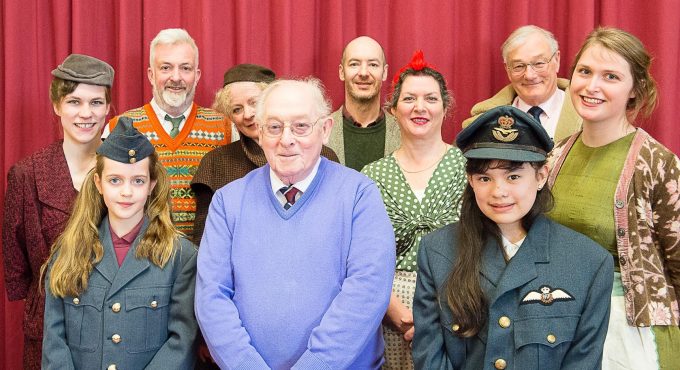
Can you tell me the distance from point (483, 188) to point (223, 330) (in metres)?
0.91

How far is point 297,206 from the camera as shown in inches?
86.9

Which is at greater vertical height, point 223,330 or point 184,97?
point 184,97

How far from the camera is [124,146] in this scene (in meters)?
2.39

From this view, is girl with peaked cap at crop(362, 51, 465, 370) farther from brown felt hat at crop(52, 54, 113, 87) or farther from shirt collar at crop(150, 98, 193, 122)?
brown felt hat at crop(52, 54, 113, 87)

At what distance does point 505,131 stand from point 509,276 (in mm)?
436

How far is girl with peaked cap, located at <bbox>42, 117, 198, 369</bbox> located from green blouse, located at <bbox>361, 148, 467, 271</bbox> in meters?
0.78

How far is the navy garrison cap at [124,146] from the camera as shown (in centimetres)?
238

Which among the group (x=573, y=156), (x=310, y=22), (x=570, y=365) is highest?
(x=310, y=22)

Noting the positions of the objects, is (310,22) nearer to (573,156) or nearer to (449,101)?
(449,101)

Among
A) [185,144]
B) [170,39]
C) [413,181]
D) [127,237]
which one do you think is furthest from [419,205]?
[170,39]

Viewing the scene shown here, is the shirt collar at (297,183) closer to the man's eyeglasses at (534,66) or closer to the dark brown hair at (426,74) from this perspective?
the dark brown hair at (426,74)

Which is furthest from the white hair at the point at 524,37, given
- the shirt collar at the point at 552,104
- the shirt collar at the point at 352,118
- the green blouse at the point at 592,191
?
the green blouse at the point at 592,191

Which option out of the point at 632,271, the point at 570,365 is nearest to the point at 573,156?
the point at 632,271

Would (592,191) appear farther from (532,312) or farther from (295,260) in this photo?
(295,260)
